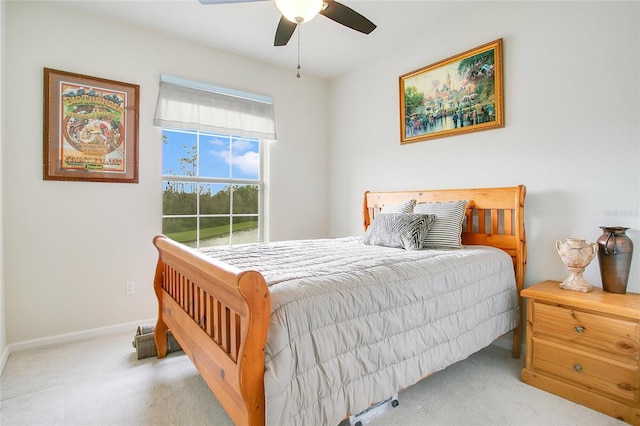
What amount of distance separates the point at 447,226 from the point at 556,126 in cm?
101

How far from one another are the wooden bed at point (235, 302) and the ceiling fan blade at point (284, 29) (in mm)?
1525

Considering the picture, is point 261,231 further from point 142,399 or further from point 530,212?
point 530,212

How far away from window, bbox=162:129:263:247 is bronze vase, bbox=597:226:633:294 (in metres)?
3.01

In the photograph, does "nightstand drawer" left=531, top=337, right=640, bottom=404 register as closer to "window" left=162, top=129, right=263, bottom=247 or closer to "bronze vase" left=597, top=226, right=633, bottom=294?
"bronze vase" left=597, top=226, right=633, bottom=294

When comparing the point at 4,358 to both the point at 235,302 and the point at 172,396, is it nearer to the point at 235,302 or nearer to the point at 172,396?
the point at 172,396

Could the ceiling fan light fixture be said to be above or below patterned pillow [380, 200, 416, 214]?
above

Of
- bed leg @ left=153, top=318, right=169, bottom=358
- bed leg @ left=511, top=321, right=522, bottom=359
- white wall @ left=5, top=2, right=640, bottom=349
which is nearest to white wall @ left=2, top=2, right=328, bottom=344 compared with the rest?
white wall @ left=5, top=2, right=640, bottom=349

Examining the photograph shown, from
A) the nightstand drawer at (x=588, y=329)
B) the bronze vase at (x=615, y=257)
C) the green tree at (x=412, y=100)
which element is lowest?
the nightstand drawer at (x=588, y=329)

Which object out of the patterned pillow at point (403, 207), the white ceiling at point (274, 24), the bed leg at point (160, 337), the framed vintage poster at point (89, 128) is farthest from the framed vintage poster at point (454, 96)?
Result: the bed leg at point (160, 337)

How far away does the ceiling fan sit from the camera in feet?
5.68

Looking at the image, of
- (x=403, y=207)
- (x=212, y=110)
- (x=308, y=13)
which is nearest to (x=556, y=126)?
(x=403, y=207)

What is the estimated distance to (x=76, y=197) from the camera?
2.69 metres

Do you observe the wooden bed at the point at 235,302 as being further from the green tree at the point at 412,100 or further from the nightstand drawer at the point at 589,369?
the green tree at the point at 412,100

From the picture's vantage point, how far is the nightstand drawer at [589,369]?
1635 millimetres
